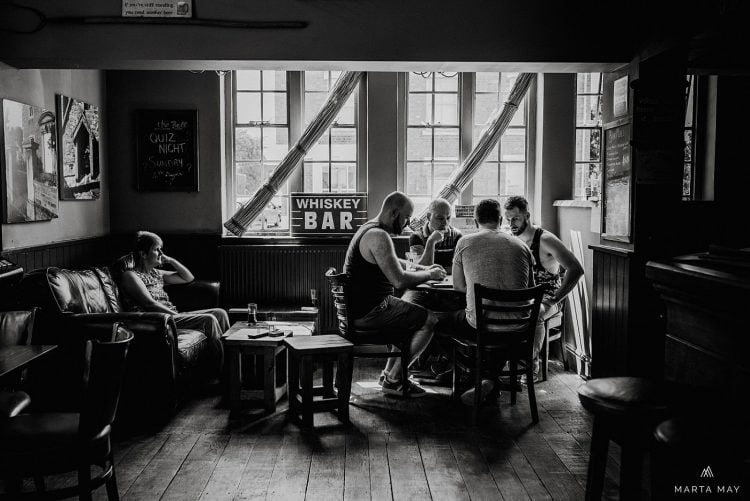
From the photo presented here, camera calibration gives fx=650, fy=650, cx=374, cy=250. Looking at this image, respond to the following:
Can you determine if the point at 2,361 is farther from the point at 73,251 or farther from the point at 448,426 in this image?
the point at 73,251

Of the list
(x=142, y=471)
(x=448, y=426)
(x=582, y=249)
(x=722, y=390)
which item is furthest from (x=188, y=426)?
(x=582, y=249)

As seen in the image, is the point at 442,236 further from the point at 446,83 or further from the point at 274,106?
the point at 274,106

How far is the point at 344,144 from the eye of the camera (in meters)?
6.64

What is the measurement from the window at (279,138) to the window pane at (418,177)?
555mm

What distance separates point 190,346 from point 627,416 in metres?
3.35

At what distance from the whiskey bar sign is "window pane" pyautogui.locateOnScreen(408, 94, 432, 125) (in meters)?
1.00

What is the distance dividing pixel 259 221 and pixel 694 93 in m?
4.14

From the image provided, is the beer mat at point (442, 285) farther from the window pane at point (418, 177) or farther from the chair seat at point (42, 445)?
the chair seat at point (42, 445)

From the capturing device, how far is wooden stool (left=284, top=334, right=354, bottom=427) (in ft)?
13.4

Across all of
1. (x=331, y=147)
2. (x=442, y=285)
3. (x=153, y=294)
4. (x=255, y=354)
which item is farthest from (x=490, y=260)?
(x=331, y=147)

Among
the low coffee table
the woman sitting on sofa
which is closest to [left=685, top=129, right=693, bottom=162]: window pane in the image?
the low coffee table

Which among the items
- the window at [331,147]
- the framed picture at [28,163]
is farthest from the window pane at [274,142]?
the framed picture at [28,163]

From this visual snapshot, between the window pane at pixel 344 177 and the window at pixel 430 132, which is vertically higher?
the window at pixel 430 132

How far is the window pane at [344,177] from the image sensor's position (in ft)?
21.9
